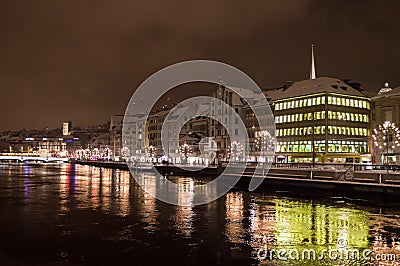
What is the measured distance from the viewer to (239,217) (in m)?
28.1

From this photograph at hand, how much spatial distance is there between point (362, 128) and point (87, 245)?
84814mm

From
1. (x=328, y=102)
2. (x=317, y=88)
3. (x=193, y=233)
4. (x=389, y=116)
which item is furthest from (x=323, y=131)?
(x=193, y=233)

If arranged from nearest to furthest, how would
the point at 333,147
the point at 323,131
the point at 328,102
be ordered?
the point at 333,147 → the point at 323,131 → the point at 328,102

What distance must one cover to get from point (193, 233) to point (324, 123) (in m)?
72.2

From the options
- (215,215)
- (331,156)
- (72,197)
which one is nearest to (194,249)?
(215,215)

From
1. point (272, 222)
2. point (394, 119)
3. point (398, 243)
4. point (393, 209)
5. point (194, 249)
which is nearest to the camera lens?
point (194, 249)

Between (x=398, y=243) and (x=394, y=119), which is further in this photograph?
(x=394, y=119)

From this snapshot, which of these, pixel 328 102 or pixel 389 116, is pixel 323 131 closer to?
pixel 328 102

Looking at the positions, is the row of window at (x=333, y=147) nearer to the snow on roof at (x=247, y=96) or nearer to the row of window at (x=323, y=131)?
the row of window at (x=323, y=131)

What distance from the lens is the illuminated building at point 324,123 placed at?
88750mm

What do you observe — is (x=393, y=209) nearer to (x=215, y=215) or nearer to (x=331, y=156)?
(x=215, y=215)

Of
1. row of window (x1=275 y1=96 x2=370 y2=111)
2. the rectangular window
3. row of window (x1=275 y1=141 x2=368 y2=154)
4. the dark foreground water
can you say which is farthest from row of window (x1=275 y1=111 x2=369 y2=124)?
the dark foreground water

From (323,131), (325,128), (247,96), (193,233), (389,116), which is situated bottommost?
(193,233)

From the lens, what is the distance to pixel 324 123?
8981cm
